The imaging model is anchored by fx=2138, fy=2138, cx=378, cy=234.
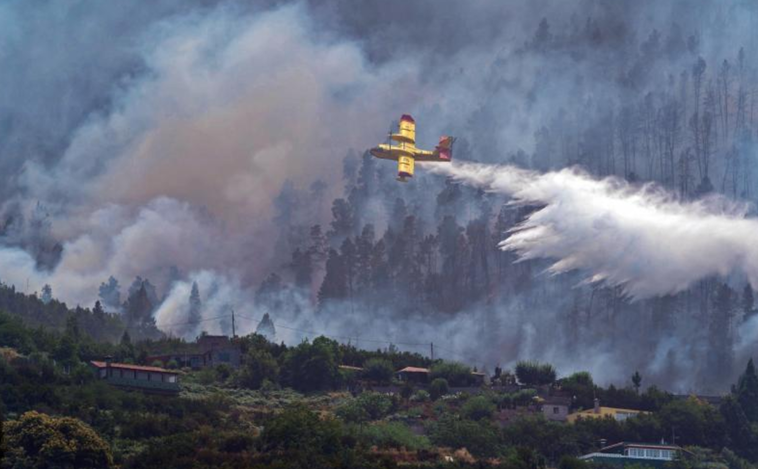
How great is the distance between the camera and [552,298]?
19250 centimetres

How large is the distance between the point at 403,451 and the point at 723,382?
4202cm

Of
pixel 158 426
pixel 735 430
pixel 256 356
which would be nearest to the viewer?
pixel 158 426

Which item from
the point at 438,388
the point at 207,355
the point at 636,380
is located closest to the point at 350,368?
the point at 438,388

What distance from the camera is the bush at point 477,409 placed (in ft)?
525

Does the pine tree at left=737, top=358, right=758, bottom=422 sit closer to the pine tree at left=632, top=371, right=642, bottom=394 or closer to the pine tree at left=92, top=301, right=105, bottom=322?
the pine tree at left=632, top=371, right=642, bottom=394

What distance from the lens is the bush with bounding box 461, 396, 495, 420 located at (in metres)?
160

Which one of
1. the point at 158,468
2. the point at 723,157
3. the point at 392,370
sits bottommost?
the point at 158,468

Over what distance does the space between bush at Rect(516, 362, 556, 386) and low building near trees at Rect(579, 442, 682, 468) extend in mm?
17734

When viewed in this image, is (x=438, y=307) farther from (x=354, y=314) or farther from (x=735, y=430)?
(x=735, y=430)

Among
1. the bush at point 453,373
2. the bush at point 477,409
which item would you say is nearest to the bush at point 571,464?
the bush at point 477,409

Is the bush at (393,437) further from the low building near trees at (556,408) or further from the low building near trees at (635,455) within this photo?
the low building near trees at (556,408)

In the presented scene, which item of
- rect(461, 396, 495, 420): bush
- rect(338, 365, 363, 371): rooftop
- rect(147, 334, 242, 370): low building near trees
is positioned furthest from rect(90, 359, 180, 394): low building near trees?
rect(461, 396, 495, 420): bush

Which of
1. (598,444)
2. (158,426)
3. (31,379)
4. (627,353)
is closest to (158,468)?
(158,426)

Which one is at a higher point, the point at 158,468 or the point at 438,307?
the point at 438,307
